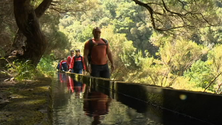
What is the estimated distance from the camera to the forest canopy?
8156mm

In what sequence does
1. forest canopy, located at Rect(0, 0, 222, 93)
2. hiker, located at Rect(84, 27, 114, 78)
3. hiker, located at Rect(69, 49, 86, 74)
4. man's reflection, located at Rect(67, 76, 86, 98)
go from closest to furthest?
man's reflection, located at Rect(67, 76, 86, 98) → hiker, located at Rect(84, 27, 114, 78) → forest canopy, located at Rect(0, 0, 222, 93) → hiker, located at Rect(69, 49, 86, 74)

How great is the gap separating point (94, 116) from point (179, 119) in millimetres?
786

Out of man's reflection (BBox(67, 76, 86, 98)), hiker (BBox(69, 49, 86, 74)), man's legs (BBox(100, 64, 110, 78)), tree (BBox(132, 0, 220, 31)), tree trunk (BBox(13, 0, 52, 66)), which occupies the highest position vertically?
tree (BBox(132, 0, 220, 31))

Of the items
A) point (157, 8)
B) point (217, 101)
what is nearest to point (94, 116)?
point (217, 101)

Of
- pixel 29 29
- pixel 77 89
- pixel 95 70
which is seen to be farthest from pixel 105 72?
pixel 29 29

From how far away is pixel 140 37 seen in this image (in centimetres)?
7188

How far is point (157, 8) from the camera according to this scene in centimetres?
1180

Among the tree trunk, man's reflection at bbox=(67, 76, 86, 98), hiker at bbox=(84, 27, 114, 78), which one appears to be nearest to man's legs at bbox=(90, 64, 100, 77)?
hiker at bbox=(84, 27, 114, 78)

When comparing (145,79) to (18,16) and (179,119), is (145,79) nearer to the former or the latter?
(18,16)

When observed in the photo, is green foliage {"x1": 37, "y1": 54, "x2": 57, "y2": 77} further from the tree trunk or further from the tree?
the tree

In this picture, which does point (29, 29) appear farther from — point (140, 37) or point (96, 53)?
point (140, 37)

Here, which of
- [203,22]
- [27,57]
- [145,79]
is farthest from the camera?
[145,79]

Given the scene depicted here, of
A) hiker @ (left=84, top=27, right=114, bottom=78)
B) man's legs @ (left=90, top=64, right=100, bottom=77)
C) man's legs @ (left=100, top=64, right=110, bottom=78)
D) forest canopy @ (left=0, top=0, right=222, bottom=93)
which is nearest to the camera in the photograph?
hiker @ (left=84, top=27, right=114, bottom=78)

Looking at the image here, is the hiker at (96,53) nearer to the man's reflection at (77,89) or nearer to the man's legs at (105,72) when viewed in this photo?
the man's legs at (105,72)
